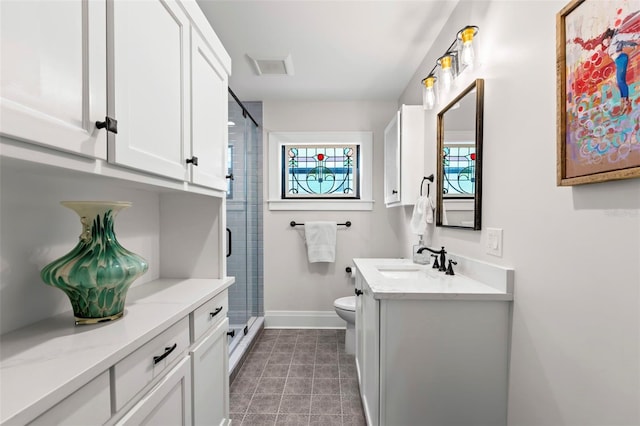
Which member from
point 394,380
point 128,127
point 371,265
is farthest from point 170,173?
point 371,265

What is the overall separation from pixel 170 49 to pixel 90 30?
39cm

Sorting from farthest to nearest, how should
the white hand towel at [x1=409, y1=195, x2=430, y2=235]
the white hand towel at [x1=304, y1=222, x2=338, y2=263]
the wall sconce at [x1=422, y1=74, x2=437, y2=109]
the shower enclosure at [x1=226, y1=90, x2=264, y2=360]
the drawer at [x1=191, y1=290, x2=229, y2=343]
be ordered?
the white hand towel at [x1=304, y1=222, x2=338, y2=263]
the shower enclosure at [x1=226, y1=90, x2=264, y2=360]
the white hand towel at [x1=409, y1=195, x2=430, y2=235]
the wall sconce at [x1=422, y1=74, x2=437, y2=109]
the drawer at [x1=191, y1=290, x2=229, y2=343]

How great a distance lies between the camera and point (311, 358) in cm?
244

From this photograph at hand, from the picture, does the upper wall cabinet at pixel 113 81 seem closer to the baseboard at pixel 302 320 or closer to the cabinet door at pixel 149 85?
the cabinet door at pixel 149 85

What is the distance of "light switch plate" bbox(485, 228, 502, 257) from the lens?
51.8 inches

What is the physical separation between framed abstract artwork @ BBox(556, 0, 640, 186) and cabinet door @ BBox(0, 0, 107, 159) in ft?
4.33

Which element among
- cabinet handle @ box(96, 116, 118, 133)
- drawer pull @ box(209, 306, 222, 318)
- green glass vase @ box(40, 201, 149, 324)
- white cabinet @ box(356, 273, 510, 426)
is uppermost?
cabinet handle @ box(96, 116, 118, 133)

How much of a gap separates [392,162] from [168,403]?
2291mm

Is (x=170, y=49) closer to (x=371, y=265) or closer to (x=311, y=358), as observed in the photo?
(x=371, y=265)

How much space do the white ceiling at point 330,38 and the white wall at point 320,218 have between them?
315 millimetres

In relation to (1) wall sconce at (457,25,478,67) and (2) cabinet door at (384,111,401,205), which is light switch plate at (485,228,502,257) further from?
(2) cabinet door at (384,111,401,205)

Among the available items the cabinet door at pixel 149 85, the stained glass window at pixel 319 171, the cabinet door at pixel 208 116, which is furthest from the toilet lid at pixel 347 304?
the cabinet door at pixel 149 85

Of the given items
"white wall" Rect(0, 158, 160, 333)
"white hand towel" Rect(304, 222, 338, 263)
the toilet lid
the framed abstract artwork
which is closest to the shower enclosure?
"white hand towel" Rect(304, 222, 338, 263)

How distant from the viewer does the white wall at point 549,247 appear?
0.78 m
